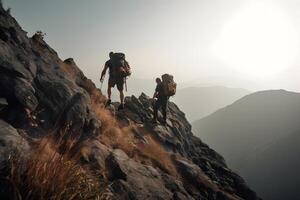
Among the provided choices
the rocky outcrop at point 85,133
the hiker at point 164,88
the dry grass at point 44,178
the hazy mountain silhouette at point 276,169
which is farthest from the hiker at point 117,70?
the hazy mountain silhouette at point 276,169

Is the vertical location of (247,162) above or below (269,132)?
below

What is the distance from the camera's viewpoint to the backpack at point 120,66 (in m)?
14.4

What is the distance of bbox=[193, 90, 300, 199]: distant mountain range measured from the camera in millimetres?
123500

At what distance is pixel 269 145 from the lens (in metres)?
148

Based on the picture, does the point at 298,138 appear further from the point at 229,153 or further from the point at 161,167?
the point at 161,167

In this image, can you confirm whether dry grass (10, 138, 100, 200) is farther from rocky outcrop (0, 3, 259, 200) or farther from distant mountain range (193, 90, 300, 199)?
distant mountain range (193, 90, 300, 199)

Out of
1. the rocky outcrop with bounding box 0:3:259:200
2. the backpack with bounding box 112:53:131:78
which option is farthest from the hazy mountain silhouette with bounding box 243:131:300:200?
the backpack with bounding box 112:53:131:78

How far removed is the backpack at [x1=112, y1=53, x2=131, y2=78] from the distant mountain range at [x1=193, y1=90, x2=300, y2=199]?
11717cm

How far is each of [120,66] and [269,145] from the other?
150 meters

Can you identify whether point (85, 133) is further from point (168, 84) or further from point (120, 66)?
point (168, 84)

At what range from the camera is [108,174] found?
8.70 m

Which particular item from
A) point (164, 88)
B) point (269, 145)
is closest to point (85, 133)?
point (164, 88)

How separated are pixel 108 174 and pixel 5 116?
11.2 ft

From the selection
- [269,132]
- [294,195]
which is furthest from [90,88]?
[269,132]
